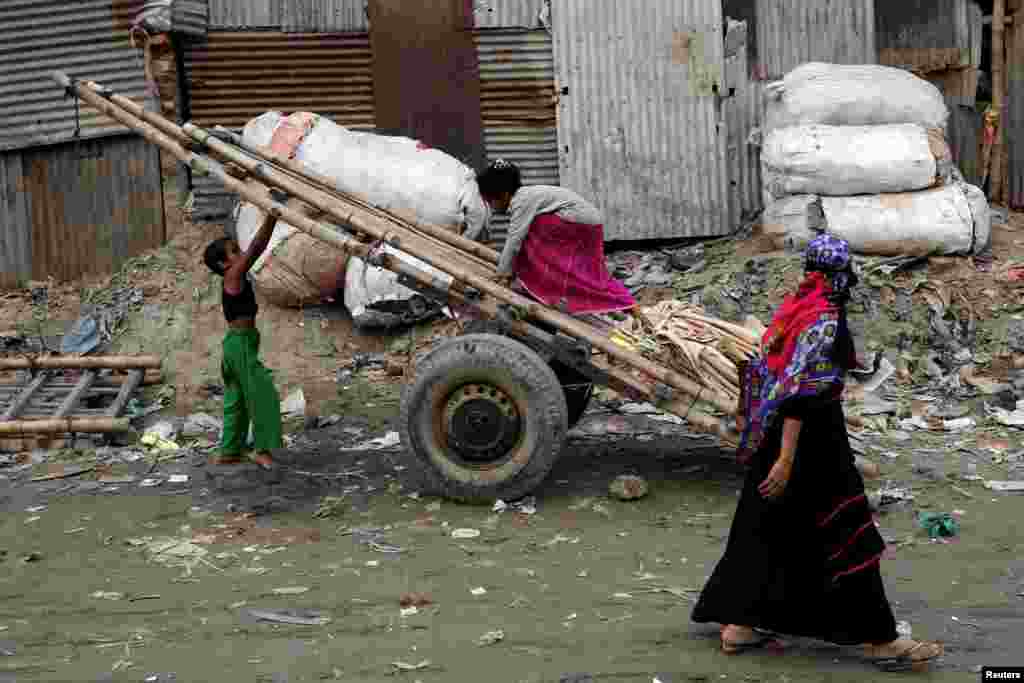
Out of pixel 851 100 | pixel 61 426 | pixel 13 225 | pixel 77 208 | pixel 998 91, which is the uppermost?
pixel 998 91

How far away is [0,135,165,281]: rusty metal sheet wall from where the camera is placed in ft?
34.9

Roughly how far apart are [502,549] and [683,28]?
6159mm

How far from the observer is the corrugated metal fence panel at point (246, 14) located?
412 inches

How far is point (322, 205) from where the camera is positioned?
6.71 meters

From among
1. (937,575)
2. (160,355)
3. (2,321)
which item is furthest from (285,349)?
(937,575)

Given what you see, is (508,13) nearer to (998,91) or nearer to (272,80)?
(272,80)

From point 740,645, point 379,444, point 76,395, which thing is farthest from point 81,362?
point 740,645

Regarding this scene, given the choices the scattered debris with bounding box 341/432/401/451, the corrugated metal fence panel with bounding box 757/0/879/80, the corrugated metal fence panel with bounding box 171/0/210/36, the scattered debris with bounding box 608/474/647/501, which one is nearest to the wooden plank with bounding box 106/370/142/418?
the scattered debris with bounding box 341/432/401/451

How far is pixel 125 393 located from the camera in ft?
27.9

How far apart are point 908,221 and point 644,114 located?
249 centimetres

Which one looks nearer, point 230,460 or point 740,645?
point 740,645

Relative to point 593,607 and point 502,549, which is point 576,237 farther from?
point 593,607

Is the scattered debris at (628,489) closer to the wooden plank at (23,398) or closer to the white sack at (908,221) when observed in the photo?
the white sack at (908,221)

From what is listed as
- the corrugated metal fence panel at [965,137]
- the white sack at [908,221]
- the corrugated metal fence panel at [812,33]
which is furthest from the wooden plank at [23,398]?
the corrugated metal fence panel at [965,137]
